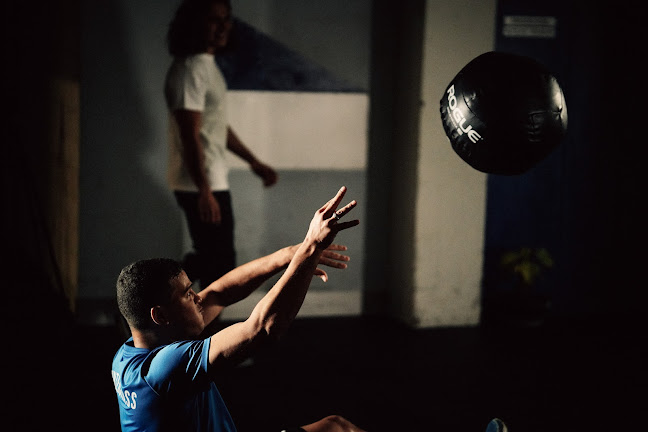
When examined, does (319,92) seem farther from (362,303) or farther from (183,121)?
(362,303)

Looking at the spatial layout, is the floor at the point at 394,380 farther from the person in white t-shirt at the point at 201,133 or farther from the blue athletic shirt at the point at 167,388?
the blue athletic shirt at the point at 167,388

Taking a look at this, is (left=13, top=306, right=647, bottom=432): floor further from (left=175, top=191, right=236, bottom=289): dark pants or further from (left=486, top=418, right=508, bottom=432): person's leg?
(left=486, top=418, right=508, bottom=432): person's leg

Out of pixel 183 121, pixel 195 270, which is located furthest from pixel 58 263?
pixel 183 121

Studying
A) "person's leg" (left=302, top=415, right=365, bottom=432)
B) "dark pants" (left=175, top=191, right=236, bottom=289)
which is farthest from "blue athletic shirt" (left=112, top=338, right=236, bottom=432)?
"dark pants" (left=175, top=191, right=236, bottom=289)

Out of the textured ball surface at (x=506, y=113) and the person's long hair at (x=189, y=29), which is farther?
the person's long hair at (x=189, y=29)

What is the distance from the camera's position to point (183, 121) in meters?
3.80

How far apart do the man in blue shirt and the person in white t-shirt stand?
7.01ft

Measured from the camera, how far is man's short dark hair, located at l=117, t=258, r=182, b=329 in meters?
→ 1.58

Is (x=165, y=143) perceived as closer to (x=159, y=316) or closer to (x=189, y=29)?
(x=189, y=29)

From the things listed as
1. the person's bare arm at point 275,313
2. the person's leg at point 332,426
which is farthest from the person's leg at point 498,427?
the person's bare arm at point 275,313

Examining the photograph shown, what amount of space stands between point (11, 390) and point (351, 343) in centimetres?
184

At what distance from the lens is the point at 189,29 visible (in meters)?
4.03

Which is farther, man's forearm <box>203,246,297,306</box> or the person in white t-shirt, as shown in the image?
the person in white t-shirt

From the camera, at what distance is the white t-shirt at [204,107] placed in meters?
3.82
